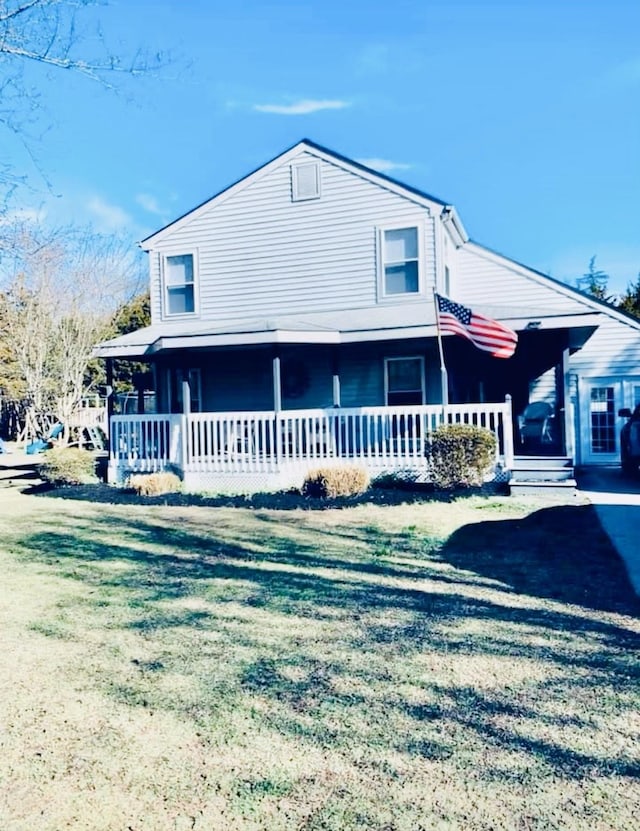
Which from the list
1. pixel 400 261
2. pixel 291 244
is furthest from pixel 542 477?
pixel 291 244

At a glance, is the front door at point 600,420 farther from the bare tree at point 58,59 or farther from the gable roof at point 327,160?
the bare tree at point 58,59

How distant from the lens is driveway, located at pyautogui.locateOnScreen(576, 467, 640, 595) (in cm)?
693

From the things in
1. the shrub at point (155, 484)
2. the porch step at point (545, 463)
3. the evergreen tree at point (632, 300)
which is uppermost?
the evergreen tree at point (632, 300)

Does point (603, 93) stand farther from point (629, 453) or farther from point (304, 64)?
point (629, 453)

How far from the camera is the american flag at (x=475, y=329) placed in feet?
38.3

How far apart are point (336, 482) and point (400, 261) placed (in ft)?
20.4

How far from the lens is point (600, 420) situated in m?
16.7

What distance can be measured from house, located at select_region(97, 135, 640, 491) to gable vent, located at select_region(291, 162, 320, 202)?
28 millimetres

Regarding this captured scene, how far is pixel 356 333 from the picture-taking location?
44.8 feet

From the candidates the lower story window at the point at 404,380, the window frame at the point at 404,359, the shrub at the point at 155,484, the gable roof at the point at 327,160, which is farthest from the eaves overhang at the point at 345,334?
the gable roof at the point at 327,160

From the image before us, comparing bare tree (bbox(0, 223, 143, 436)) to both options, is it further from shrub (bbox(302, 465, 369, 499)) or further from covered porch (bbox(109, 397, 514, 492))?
shrub (bbox(302, 465, 369, 499))

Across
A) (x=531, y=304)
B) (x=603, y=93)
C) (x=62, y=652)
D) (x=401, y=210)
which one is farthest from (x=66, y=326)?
(x=62, y=652)

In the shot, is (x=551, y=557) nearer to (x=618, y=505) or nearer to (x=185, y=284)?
(x=618, y=505)

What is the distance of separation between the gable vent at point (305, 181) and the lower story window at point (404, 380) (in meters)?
4.36
